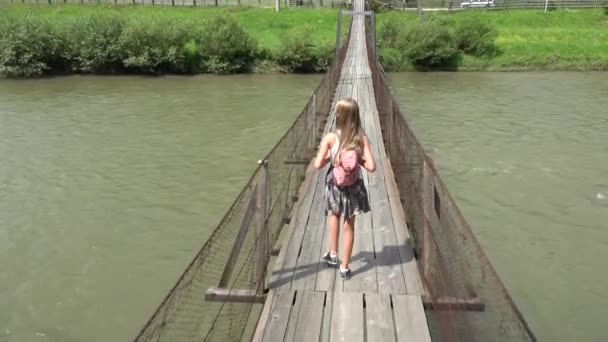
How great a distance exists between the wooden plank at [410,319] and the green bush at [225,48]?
25.7 m

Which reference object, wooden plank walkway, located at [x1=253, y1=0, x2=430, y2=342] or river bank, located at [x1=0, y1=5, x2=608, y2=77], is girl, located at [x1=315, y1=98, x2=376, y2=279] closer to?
wooden plank walkway, located at [x1=253, y1=0, x2=430, y2=342]

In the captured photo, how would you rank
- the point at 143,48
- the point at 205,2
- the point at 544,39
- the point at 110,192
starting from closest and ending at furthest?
1. the point at 110,192
2. the point at 143,48
3. the point at 544,39
4. the point at 205,2

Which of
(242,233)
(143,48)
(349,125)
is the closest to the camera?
(349,125)

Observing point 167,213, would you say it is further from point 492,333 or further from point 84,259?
point 492,333

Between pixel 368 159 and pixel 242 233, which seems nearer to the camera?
pixel 368 159

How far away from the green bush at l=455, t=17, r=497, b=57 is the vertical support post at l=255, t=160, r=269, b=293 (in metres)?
28.8

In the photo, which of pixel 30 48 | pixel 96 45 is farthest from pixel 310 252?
pixel 30 48

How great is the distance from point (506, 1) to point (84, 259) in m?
41.1

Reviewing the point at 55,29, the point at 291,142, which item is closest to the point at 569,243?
the point at 291,142

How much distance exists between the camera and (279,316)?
4215 mm

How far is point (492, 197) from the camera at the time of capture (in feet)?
37.5

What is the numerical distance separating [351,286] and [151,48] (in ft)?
86.9

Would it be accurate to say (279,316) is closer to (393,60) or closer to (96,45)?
(393,60)

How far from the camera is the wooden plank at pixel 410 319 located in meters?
3.95
